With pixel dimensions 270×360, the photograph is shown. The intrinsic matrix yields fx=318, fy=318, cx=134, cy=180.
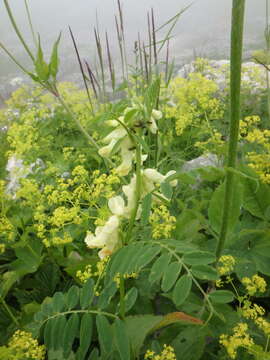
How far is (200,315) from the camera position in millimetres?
1212

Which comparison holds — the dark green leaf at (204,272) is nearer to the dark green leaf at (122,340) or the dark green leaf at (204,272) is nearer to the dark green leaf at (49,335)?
the dark green leaf at (122,340)

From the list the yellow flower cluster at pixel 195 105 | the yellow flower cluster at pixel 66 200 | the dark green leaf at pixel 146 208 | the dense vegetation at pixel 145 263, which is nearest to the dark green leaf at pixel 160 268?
the dense vegetation at pixel 145 263

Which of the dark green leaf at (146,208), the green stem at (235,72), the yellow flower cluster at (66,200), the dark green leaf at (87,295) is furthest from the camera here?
the yellow flower cluster at (66,200)

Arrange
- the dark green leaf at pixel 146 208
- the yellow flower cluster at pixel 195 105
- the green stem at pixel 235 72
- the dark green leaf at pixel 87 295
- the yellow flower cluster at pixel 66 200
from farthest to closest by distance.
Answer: the yellow flower cluster at pixel 195 105 < the yellow flower cluster at pixel 66 200 < the dark green leaf at pixel 87 295 < the dark green leaf at pixel 146 208 < the green stem at pixel 235 72

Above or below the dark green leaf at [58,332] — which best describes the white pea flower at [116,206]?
above

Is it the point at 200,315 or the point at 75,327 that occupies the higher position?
the point at 75,327

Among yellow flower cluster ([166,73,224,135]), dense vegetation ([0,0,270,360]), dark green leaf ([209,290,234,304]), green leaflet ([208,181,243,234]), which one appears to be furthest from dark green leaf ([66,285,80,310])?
yellow flower cluster ([166,73,224,135])

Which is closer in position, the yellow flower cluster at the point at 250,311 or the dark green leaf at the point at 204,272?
the dark green leaf at the point at 204,272

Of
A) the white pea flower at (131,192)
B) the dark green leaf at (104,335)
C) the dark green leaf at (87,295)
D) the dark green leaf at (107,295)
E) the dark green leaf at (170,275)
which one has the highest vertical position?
the white pea flower at (131,192)

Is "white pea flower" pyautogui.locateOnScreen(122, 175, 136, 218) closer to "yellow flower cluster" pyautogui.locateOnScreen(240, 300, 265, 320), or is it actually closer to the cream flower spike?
the cream flower spike

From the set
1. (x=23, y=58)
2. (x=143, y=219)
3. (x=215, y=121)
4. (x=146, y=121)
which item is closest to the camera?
(x=146, y=121)

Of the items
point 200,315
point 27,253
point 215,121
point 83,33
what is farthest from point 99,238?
point 83,33

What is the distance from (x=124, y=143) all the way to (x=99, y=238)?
0.96ft

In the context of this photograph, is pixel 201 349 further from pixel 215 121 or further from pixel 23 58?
pixel 23 58
